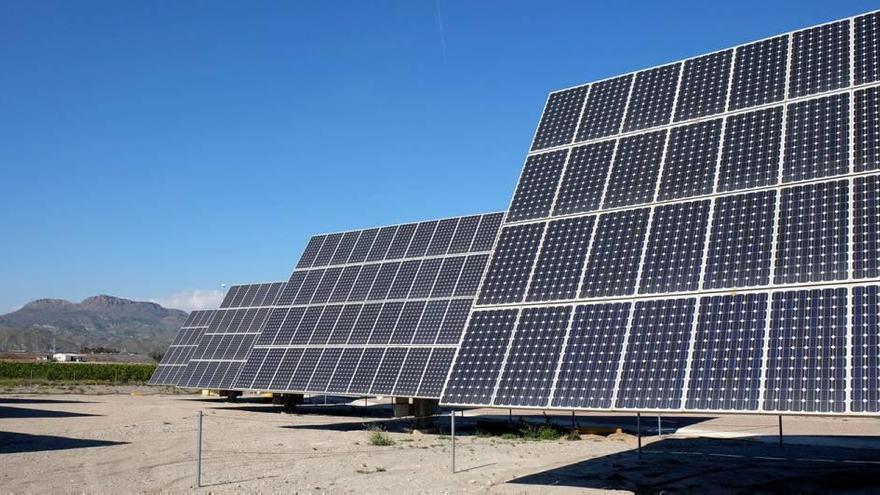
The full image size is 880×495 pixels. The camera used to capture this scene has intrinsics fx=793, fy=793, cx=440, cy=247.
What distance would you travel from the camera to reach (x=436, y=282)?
1364 inches

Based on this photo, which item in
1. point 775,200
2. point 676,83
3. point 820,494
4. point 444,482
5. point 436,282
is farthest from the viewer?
point 436,282

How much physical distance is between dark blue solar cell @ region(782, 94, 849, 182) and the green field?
8044cm

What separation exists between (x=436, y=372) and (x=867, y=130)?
17496 mm

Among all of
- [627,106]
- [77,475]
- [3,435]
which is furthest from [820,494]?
[3,435]

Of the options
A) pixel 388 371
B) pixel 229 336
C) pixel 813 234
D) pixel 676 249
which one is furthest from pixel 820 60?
pixel 229 336

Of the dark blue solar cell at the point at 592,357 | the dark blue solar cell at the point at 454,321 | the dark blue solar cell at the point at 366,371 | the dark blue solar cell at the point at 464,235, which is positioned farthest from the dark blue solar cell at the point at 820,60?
the dark blue solar cell at the point at 366,371

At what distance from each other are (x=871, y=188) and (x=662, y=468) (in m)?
9.79

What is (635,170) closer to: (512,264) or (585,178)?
(585,178)

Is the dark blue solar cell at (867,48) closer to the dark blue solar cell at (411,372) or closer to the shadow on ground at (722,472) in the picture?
the shadow on ground at (722,472)

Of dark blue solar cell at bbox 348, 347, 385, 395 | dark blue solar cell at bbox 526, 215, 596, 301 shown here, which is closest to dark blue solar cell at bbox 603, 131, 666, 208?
dark blue solar cell at bbox 526, 215, 596, 301

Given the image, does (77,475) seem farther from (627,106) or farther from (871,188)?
(871,188)

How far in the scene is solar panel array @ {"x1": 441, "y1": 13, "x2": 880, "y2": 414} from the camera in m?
14.0

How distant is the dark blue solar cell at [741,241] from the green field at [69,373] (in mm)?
79677

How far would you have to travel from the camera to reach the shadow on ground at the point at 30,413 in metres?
38.3
